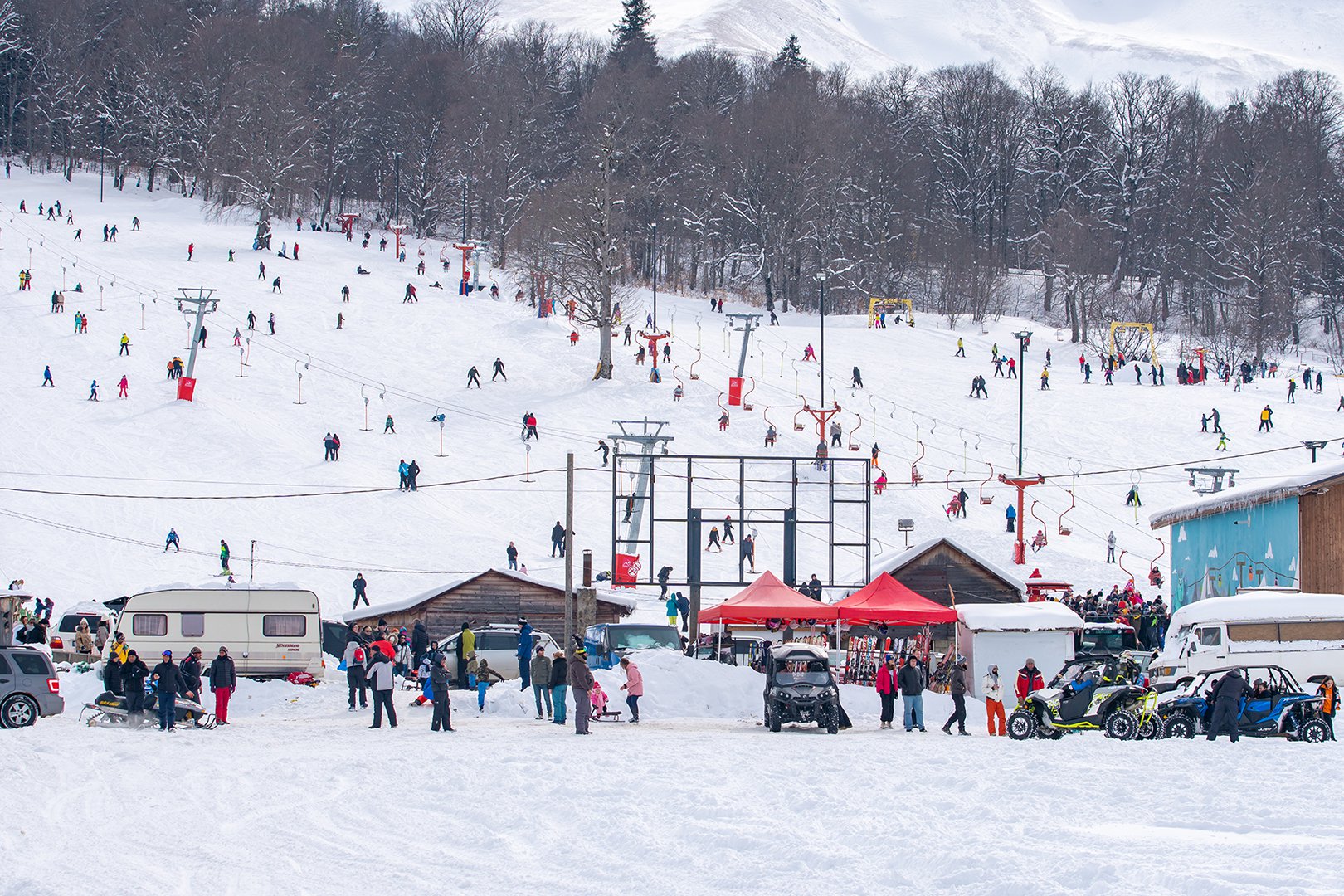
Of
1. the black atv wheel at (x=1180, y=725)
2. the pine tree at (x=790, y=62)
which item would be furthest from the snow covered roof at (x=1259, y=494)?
the pine tree at (x=790, y=62)

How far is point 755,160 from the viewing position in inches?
3479

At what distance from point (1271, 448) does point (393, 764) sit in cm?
4179

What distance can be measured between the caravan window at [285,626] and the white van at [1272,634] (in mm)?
15622

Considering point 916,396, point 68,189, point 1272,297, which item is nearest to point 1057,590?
point 916,396

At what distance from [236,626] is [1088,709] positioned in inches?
649

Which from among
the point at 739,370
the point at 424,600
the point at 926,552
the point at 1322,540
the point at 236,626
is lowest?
the point at 236,626

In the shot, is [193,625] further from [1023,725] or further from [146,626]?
[1023,725]

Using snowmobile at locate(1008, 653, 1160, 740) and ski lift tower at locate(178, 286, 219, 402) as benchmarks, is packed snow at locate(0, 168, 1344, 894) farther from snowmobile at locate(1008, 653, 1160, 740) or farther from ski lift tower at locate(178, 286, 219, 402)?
snowmobile at locate(1008, 653, 1160, 740)

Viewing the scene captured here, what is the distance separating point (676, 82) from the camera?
10312 cm

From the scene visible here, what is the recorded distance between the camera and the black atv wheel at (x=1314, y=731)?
17.5 m

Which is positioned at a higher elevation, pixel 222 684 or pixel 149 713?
pixel 222 684

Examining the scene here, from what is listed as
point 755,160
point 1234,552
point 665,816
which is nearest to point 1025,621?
point 1234,552

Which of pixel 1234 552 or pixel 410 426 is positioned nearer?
pixel 1234 552

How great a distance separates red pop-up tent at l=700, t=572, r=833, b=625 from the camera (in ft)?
91.4
